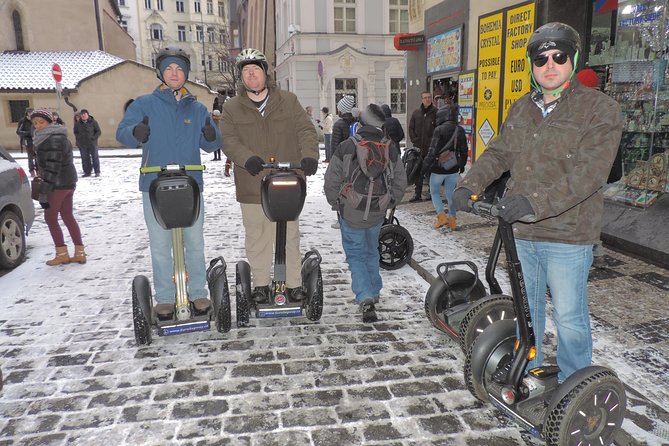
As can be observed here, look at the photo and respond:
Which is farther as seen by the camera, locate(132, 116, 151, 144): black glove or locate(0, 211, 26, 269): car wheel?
locate(0, 211, 26, 269): car wheel

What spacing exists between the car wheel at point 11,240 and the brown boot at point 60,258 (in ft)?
1.42

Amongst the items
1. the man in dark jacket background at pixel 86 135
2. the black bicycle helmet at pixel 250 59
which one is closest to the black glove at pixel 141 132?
the black bicycle helmet at pixel 250 59

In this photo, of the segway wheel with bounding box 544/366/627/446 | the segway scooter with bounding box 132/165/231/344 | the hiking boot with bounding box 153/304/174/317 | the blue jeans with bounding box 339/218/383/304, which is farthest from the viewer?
the blue jeans with bounding box 339/218/383/304

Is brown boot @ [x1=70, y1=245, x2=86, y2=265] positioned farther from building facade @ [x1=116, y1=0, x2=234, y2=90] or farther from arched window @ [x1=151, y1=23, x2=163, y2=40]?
arched window @ [x1=151, y1=23, x2=163, y2=40]

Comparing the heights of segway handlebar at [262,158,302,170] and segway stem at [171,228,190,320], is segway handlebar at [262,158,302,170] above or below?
above

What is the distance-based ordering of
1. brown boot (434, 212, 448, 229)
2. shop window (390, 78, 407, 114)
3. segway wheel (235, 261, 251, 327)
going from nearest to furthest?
segway wheel (235, 261, 251, 327) < brown boot (434, 212, 448, 229) < shop window (390, 78, 407, 114)

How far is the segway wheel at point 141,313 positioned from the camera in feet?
13.3

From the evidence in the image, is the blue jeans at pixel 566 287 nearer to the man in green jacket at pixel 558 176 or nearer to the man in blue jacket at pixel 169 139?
the man in green jacket at pixel 558 176

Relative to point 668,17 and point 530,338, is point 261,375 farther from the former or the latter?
point 668,17

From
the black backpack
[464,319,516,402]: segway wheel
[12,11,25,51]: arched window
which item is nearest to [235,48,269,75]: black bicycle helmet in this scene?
the black backpack

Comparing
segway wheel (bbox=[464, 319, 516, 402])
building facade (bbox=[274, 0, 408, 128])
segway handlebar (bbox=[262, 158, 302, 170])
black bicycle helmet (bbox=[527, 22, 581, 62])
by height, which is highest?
building facade (bbox=[274, 0, 408, 128])

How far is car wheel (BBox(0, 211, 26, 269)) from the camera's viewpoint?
20.6 ft

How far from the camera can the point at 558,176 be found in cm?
264

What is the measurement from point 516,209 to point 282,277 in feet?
8.26
